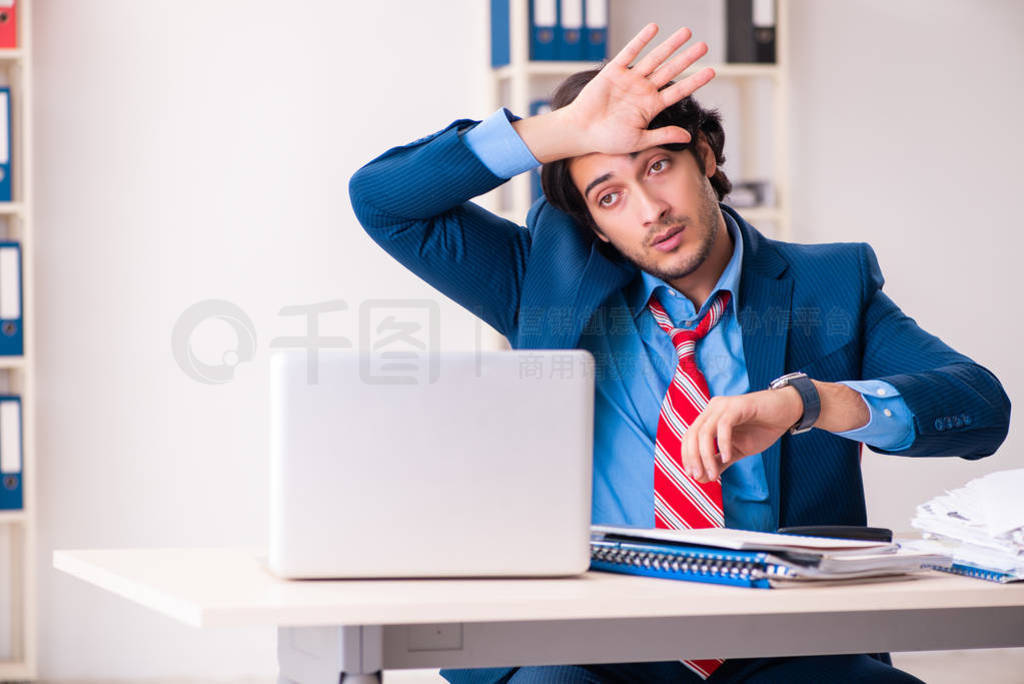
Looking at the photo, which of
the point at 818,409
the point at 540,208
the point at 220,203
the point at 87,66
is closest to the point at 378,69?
the point at 220,203

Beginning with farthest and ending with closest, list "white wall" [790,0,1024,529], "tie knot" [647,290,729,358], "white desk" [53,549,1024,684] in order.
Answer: "white wall" [790,0,1024,529] < "tie knot" [647,290,729,358] < "white desk" [53,549,1024,684]

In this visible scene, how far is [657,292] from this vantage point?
69.0 inches

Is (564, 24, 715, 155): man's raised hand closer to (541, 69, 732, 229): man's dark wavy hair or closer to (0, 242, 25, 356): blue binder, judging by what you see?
(541, 69, 732, 229): man's dark wavy hair

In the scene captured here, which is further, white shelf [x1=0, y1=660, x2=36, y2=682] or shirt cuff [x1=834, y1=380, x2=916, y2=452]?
white shelf [x1=0, y1=660, x2=36, y2=682]

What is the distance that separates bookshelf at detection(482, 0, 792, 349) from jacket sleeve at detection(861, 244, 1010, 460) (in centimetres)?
166

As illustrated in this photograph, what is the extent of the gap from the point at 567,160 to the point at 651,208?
18 centimetres

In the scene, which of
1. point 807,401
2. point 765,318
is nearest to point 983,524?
point 807,401

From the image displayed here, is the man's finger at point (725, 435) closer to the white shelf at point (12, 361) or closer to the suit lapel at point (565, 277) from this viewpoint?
the suit lapel at point (565, 277)

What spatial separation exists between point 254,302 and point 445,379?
8.05ft

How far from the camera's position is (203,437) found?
3334 millimetres

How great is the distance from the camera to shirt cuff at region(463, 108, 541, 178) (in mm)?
1600

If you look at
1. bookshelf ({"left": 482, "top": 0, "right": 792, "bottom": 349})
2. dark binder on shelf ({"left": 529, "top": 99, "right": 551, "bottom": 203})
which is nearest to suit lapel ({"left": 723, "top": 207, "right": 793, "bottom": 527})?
Answer: dark binder on shelf ({"left": 529, "top": 99, "right": 551, "bottom": 203})

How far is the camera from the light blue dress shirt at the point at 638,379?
160cm

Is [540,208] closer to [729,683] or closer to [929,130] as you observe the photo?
[729,683]
